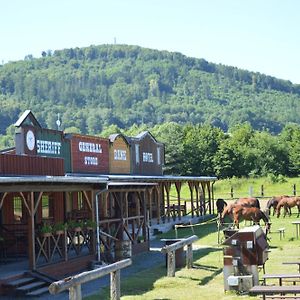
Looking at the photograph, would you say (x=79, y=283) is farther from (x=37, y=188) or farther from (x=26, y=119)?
(x=26, y=119)

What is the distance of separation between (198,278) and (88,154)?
1537 cm

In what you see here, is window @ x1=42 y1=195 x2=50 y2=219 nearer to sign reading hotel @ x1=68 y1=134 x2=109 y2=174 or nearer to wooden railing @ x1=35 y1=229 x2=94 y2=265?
wooden railing @ x1=35 y1=229 x2=94 y2=265

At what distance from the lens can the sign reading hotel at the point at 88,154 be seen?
3175 cm

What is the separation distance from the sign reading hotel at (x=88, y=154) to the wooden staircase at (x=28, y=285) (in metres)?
13.9

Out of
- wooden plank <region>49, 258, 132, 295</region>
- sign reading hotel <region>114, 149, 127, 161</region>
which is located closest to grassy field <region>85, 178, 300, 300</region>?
wooden plank <region>49, 258, 132, 295</region>

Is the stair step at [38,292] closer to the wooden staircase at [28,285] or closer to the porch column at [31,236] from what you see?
the wooden staircase at [28,285]

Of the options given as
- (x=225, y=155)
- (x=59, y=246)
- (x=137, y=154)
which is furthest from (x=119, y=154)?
(x=225, y=155)

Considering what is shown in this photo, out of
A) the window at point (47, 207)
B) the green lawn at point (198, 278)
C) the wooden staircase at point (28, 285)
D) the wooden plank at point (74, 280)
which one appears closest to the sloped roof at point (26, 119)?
the window at point (47, 207)

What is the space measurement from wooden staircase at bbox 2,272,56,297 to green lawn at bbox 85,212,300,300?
4.98ft

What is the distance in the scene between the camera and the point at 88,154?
109 ft

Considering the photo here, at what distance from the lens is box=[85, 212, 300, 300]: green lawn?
53.1 feet

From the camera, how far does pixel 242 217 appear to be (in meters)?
28.8

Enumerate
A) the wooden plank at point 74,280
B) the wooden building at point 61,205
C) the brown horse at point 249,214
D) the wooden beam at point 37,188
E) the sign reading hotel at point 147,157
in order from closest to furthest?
the wooden plank at point 74,280
the wooden beam at point 37,188
the wooden building at point 61,205
the brown horse at point 249,214
the sign reading hotel at point 147,157

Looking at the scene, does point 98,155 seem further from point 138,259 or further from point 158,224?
point 138,259
